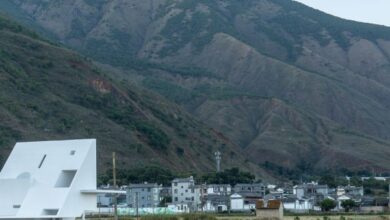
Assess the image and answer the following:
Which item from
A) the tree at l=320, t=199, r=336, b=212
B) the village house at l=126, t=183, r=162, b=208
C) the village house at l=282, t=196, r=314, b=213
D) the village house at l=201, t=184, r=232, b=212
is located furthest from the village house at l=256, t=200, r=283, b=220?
the village house at l=126, t=183, r=162, b=208

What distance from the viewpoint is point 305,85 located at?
177625mm

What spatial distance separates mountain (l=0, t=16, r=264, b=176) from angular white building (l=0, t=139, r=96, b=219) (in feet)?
150

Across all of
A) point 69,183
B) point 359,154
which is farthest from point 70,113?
point 69,183

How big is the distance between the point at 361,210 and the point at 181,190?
51.7 feet

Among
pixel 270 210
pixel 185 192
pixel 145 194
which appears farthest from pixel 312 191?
pixel 270 210

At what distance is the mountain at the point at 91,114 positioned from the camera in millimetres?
87375

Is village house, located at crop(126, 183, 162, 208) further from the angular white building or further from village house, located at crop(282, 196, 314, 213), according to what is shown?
the angular white building

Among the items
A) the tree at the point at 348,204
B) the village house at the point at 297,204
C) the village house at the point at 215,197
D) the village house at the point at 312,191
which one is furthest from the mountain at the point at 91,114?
the tree at the point at 348,204

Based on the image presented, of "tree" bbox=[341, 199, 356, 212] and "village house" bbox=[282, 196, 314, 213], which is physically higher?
"village house" bbox=[282, 196, 314, 213]

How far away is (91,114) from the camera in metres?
97.9

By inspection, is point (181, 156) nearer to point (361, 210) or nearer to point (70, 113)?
point (70, 113)

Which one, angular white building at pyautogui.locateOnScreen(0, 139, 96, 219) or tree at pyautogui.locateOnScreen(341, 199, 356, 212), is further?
tree at pyautogui.locateOnScreen(341, 199, 356, 212)

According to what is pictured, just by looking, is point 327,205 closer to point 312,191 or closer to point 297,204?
point 297,204

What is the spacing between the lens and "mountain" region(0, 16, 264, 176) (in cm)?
8738
